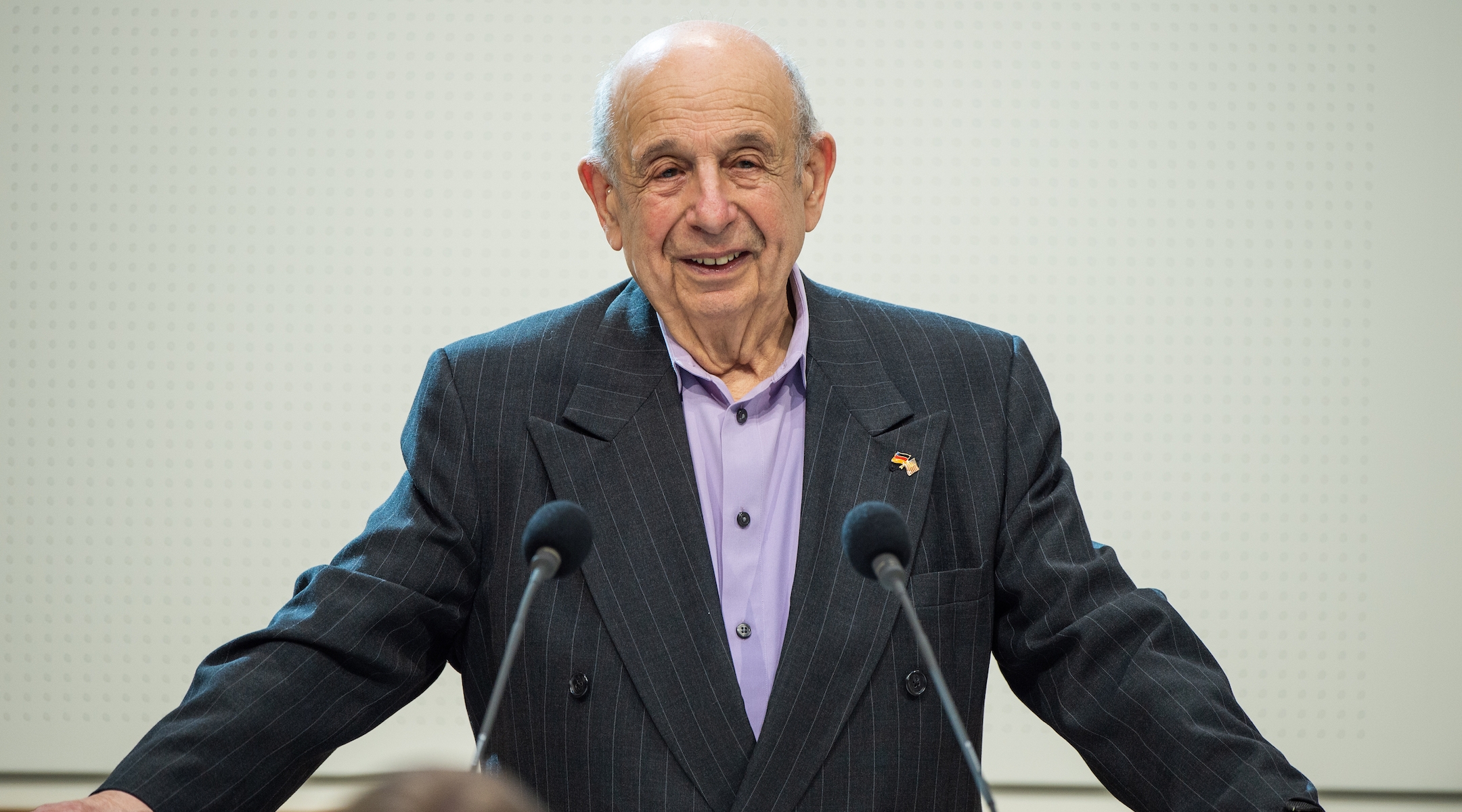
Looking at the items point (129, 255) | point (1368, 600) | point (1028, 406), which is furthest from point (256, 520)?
point (1368, 600)

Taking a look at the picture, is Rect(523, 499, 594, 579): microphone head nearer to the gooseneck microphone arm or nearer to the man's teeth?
the gooseneck microphone arm

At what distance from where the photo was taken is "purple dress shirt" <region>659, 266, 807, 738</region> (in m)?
1.62

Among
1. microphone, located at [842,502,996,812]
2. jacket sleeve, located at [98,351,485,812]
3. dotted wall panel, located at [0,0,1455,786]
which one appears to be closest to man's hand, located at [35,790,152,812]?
jacket sleeve, located at [98,351,485,812]

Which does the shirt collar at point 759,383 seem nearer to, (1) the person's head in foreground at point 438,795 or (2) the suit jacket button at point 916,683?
(2) the suit jacket button at point 916,683

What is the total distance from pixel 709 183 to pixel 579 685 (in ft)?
2.19

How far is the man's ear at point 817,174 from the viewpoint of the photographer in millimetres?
1812

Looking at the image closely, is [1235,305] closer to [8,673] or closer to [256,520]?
[256,520]

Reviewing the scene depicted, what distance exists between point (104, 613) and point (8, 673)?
0.28 m

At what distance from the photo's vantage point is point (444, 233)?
2.96 metres

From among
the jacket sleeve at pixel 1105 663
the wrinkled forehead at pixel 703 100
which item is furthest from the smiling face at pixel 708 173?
the jacket sleeve at pixel 1105 663

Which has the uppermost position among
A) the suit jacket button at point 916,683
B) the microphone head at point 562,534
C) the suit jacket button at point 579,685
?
the microphone head at point 562,534

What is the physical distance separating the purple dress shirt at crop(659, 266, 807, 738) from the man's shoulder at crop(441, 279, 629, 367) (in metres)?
0.11

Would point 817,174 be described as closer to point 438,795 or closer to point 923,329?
point 923,329

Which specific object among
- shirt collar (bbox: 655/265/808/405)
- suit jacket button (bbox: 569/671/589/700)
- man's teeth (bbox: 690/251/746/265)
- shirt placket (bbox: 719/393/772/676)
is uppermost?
man's teeth (bbox: 690/251/746/265)
